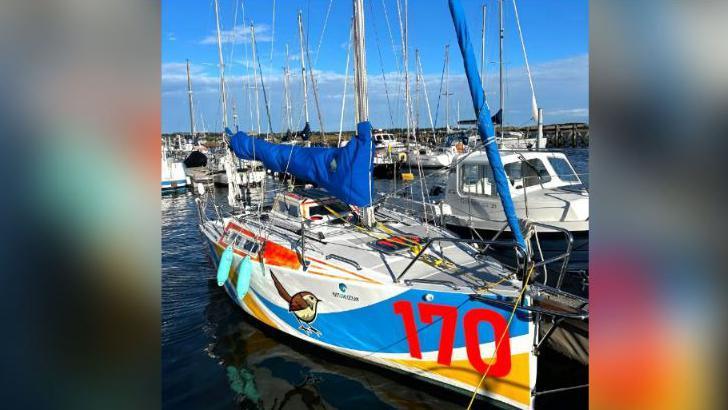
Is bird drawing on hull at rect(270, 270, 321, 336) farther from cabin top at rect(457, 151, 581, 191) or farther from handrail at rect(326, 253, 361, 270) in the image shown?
cabin top at rect(457, 151, 581, 191)

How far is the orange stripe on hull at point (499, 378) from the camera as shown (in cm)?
596

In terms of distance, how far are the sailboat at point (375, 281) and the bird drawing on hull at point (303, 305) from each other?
23 mm

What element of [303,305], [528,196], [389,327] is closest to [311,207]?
[303,305]

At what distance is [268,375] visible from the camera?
7773mm

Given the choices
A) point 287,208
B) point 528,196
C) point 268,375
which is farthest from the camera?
point 528,196

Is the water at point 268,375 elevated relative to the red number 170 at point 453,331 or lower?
lower

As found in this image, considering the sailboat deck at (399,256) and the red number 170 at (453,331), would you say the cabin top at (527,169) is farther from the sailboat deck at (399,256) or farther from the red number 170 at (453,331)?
the red number 170 at (453,331)

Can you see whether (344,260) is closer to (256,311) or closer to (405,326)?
(405,326)

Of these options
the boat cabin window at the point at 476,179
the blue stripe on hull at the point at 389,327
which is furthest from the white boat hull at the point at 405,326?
the boat cabin window at the point at 476,179

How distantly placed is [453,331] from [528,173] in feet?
31.1
